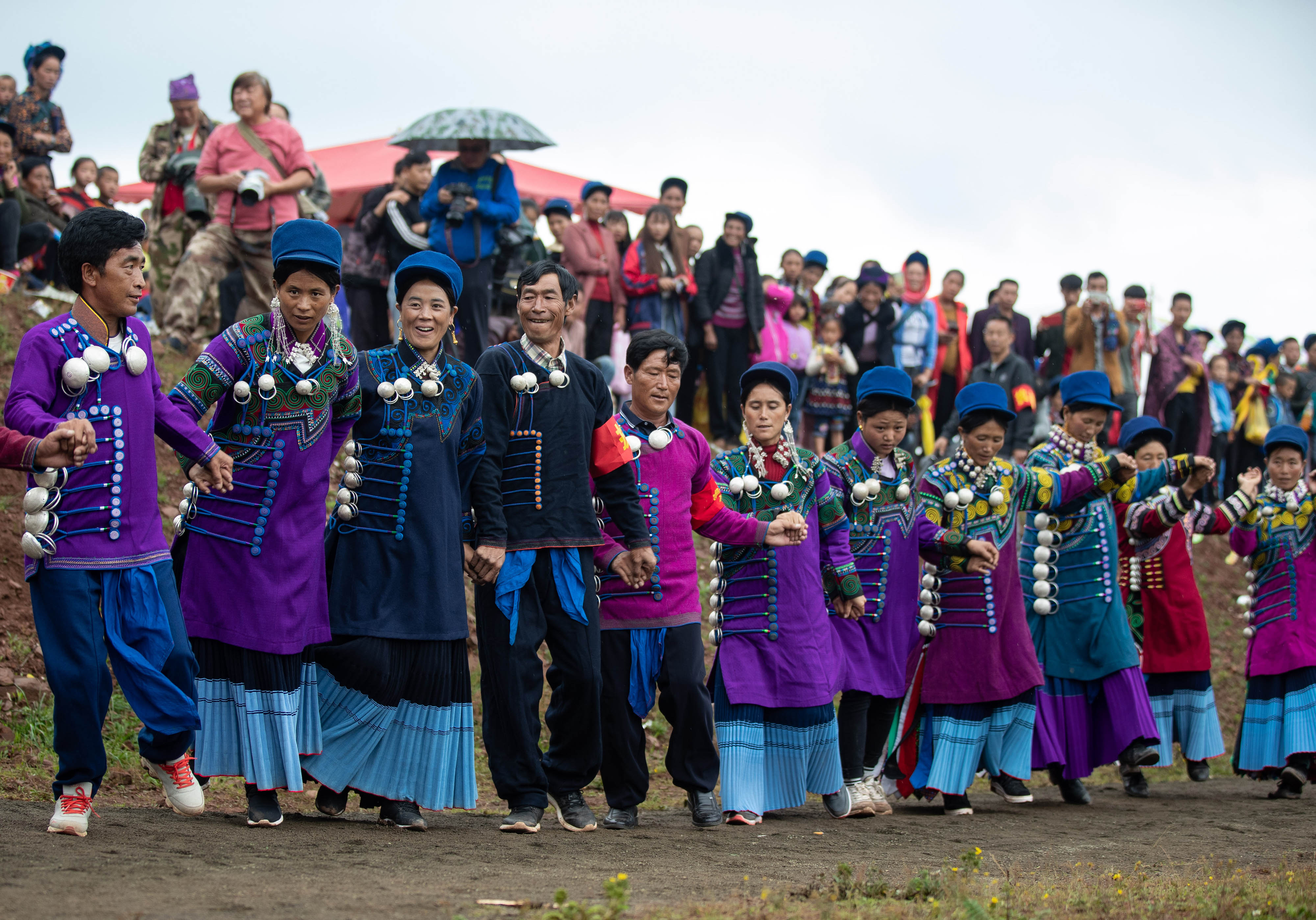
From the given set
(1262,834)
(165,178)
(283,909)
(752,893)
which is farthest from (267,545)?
(165,178)

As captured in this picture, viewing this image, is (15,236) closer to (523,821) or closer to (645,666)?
(645,666)

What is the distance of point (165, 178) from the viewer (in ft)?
36.1

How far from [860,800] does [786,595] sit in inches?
47.1

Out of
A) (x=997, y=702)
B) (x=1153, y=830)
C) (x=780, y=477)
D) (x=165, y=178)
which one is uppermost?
(x=165, y=178)

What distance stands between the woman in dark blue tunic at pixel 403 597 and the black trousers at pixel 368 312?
17.3 feet

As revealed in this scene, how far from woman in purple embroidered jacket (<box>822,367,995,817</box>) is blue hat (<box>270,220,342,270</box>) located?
279 centimetres

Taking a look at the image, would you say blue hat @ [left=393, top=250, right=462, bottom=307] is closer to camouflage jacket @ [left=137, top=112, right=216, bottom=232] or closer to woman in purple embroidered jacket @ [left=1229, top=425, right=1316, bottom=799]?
woman in purple embroidered jacket @ [left=1229, top=425, right=1316, bottom=799]

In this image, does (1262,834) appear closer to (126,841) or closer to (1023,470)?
(1023,470)

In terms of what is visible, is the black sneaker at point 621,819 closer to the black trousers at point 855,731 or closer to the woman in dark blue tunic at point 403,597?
the woman in dark blue tunic at point 403,597

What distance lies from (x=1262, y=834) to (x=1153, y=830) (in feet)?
1.60

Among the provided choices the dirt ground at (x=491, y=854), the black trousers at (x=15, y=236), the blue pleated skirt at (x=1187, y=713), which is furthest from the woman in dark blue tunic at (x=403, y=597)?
the black trousers at (x=15, y=236)

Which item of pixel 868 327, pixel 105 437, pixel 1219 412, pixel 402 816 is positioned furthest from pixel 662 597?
pixel 1219 412

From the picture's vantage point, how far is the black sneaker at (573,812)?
5492 millimetres

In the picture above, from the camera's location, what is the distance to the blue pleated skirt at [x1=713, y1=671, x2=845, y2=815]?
6.14m
